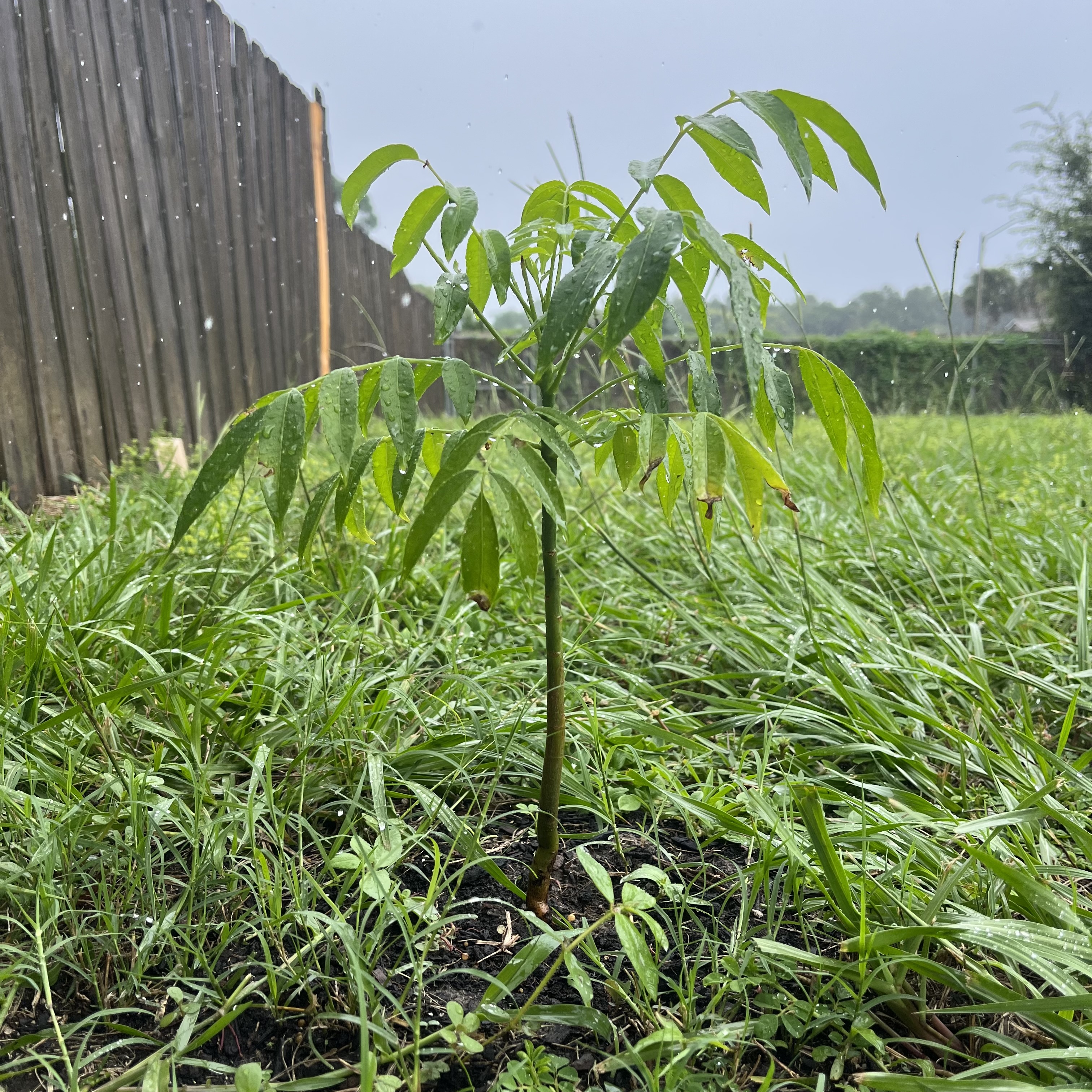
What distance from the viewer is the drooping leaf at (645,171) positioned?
0.71 metres

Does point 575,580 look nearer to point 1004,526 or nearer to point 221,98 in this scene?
point 1004,526

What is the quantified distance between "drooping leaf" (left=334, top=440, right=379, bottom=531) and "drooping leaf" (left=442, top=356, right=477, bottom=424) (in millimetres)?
132

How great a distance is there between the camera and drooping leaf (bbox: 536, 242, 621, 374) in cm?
61

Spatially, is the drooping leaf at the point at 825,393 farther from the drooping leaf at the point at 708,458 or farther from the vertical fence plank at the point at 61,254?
the vertical fence plank at the point at 61,254

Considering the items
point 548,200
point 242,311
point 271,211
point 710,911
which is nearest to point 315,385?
point 548,200

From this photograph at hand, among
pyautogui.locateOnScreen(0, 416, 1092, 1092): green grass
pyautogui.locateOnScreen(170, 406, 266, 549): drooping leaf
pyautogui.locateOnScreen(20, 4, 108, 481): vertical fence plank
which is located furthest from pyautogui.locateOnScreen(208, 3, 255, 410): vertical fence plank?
pyautogui.locateOnScreen(170, 406, 266, 549): drooping leaf

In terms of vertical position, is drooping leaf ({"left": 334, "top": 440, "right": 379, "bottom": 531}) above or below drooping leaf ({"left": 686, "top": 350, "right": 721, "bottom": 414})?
below

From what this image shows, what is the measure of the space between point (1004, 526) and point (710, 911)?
6.15 feet

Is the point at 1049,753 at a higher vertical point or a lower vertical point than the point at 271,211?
lower

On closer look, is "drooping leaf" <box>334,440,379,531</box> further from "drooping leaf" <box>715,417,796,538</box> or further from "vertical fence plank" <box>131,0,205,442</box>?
"vertical fence plank" <box>131,0,205,442</box>

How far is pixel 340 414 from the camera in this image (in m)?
0.66

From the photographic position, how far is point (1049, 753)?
1.13 m

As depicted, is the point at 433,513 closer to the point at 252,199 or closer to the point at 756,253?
the point at 756,253

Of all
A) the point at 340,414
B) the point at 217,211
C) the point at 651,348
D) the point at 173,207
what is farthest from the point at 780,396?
the point at 217,211
